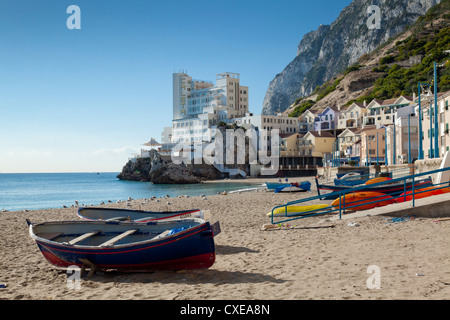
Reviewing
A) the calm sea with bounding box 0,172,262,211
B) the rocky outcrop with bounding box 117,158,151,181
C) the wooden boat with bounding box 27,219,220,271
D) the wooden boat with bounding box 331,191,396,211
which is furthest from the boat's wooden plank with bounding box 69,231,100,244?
the rocky outcrop with bounding box 117,158,151,181

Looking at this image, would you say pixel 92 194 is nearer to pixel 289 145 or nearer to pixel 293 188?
pixel 293 188

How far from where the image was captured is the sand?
6.35 meters

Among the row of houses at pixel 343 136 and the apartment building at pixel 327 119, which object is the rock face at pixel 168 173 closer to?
the row of houses at pixel 343 136

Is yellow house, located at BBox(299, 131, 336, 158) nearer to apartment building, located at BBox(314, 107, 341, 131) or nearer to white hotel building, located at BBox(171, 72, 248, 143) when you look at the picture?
apartment building, located at BBox(314, 107, 341, 131)

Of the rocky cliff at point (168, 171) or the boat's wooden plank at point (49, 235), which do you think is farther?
the rocky cliff at point (168, 171)

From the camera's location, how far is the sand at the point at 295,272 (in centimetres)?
635

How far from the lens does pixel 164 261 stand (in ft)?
27.5

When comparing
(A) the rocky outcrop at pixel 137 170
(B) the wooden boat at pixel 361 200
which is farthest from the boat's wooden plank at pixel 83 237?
(A) the rocky outcrop at pixel 137 170

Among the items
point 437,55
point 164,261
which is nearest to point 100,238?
point 164,261

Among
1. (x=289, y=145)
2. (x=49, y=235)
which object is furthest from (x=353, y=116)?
(x=49, y=235)
